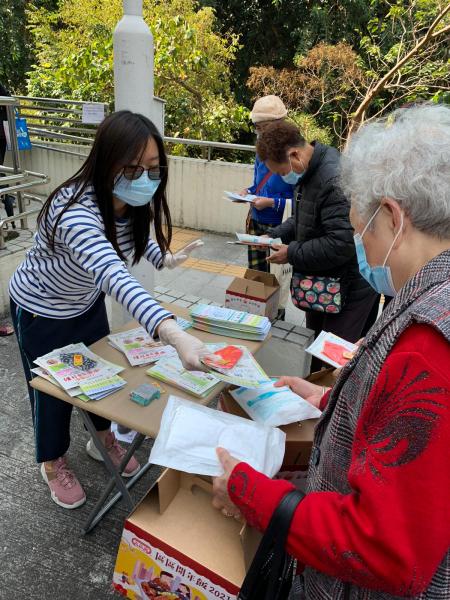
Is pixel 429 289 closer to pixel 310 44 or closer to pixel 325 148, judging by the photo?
pixel 325 148

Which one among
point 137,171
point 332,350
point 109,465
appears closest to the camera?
point 137,171

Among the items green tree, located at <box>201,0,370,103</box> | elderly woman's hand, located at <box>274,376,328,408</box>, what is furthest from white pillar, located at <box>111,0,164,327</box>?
green tree, located at <box>201,0,370,103</box>

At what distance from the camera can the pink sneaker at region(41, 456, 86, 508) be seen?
2.18 m

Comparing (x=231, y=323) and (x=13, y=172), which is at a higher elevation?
(x=13, y=172)

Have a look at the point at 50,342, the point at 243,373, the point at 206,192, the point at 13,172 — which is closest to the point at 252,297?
the point at 243,373

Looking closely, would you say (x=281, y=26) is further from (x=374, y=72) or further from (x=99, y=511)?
(x=99, y=511)

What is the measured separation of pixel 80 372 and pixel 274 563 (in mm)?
1034

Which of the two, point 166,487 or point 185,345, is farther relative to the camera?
point 185,345

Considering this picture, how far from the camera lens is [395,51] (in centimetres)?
838

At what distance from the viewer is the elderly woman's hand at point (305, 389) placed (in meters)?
1.58

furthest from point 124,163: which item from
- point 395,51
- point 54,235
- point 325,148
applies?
point 395,51

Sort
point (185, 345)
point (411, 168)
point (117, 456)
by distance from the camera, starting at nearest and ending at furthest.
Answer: point (411, 168)
point (185, 345)
point (117, 456)

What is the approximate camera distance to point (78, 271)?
5.88 feet

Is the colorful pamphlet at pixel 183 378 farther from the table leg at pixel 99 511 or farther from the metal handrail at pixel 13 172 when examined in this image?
the metal handrail at pixel 13 172
